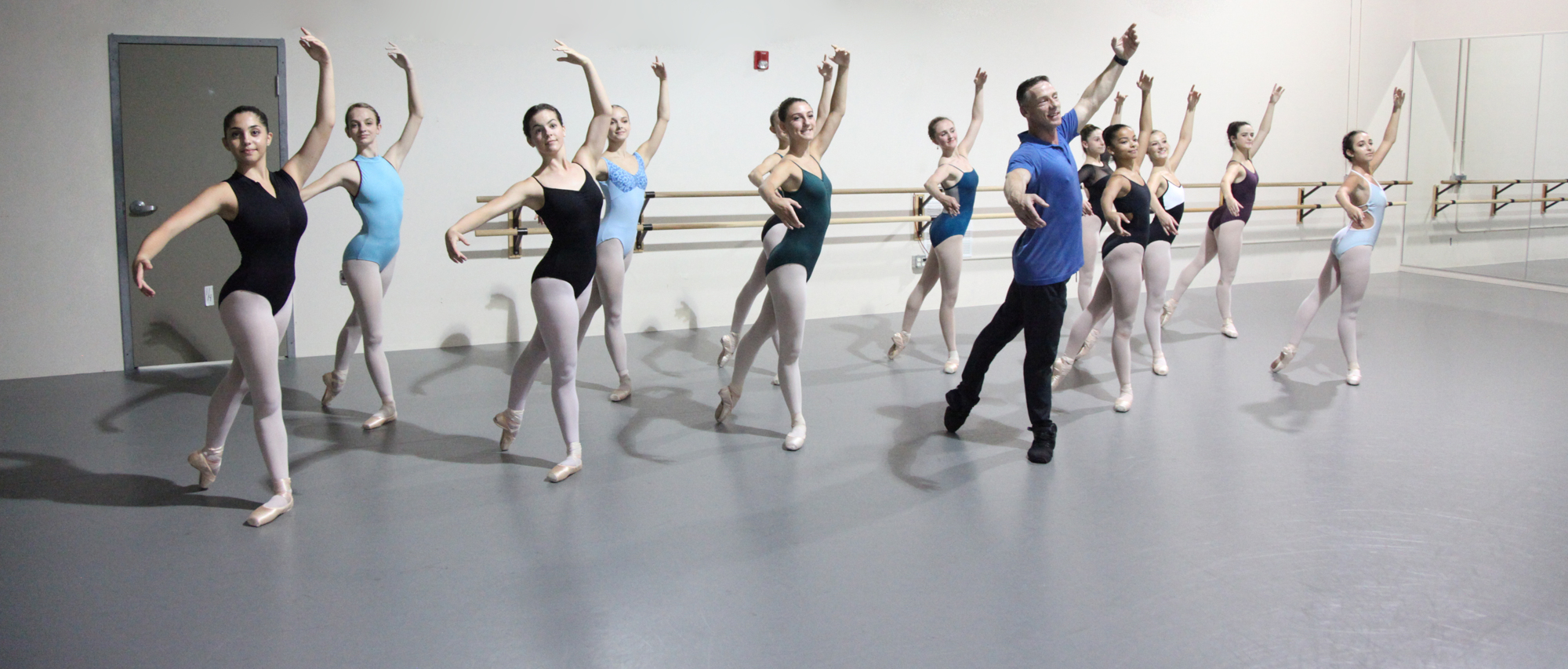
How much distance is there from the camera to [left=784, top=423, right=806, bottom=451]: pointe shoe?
13.1ft

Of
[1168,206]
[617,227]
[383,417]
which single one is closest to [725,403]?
[617,227]

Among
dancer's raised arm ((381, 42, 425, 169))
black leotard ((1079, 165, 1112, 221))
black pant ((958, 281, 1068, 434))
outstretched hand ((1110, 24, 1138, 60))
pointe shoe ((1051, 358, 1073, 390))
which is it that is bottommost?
pointe shoe ((1051, 358, 1073, 390))

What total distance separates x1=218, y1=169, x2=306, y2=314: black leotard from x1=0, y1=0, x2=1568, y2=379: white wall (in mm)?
3071

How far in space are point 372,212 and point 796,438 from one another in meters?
2.00

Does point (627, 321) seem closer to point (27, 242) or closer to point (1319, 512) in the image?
point (27, 242)

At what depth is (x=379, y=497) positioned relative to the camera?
347cm

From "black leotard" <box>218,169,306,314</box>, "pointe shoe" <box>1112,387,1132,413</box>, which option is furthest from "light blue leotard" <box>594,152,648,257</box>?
"pointe shoe" <box>1112,387,1132,413</box>

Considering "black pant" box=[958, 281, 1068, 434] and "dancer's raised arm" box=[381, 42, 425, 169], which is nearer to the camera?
"black pant" box=[958, 281, 1068, 434]

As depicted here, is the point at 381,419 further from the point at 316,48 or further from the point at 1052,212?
the point at 1052,212

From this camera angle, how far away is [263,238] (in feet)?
10.1

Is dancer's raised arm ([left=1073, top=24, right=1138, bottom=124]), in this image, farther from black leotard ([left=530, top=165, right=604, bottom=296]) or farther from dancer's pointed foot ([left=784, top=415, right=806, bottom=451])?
black leotard ([left=530, top=165, right=604, bottom=296])

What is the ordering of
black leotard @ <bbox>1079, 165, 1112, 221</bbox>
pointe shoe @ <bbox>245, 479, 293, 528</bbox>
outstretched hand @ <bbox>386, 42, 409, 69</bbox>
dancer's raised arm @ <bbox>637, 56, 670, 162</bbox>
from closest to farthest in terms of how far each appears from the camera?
pointe shoe @ <bbox>245, 479, 293, 528</bbox> < outstretched hand @ <bbox>386, 42, 409, 69</bbox> < dancer's raised arm @ <bbox>637, 56, 670, 162</bbox> < black leotard @ <bbox>1079, 165, 1112, 221</bbox>

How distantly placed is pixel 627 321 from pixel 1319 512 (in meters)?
4.53

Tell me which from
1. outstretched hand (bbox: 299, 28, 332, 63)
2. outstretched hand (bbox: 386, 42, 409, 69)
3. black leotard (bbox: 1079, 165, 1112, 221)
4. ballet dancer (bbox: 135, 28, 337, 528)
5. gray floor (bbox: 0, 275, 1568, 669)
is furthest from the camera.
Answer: black leotard (bbox: 1079, 165, 1112, 221)
